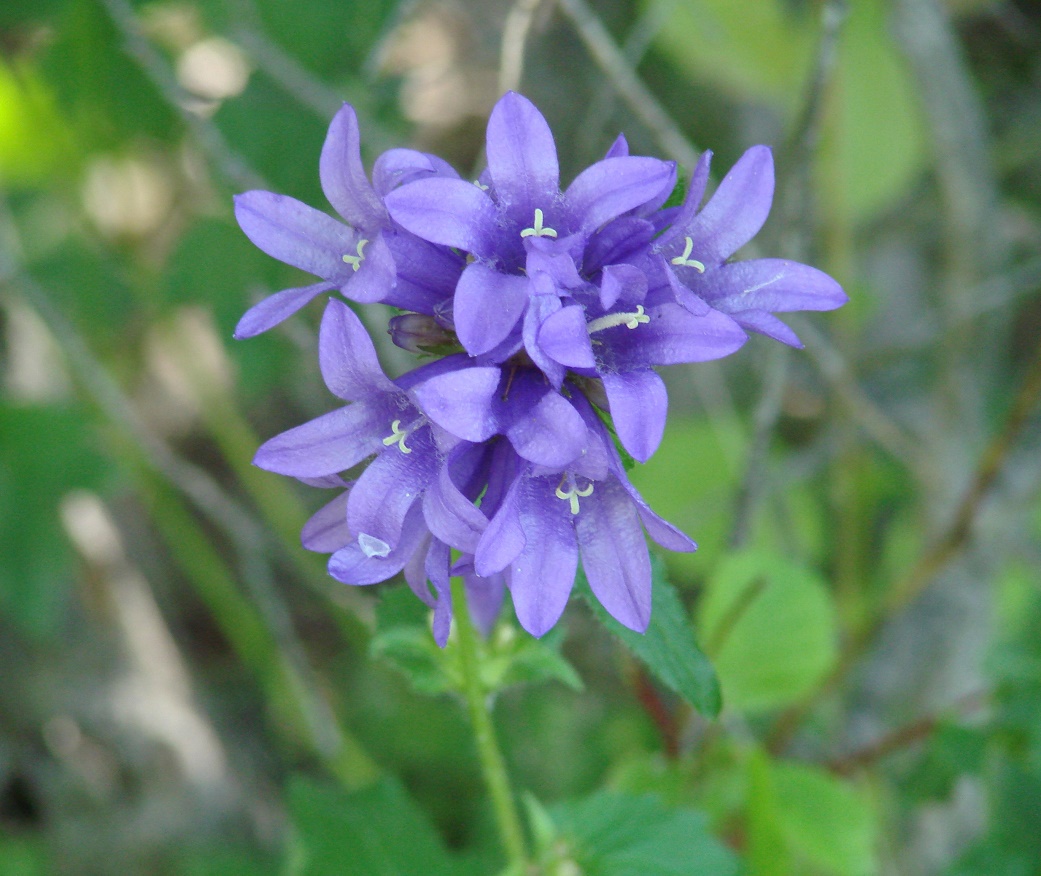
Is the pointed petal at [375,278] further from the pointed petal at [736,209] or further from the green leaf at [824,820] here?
the green leaf at [824,820]

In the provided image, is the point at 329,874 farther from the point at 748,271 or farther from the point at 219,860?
the point at 748,271

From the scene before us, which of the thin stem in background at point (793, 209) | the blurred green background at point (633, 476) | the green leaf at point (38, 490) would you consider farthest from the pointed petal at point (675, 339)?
the green leaf at point (38, 490)

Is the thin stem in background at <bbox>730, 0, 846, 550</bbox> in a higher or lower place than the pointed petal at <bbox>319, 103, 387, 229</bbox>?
lower

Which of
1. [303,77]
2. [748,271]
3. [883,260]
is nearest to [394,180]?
[748,271]

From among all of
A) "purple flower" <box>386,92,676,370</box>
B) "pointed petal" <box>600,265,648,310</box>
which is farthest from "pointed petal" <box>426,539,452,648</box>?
"pointed petal" <box>600,265,648,310</box>

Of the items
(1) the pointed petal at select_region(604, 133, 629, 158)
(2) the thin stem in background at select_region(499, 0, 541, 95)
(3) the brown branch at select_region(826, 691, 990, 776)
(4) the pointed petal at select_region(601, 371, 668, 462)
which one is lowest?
(3) the brown branch at select_region(826, 691, 990, 776)

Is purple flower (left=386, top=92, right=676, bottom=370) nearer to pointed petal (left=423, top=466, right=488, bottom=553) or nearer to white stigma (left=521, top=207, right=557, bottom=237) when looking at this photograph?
white stigma (left=521, top=207, right=557, bottom=237)
